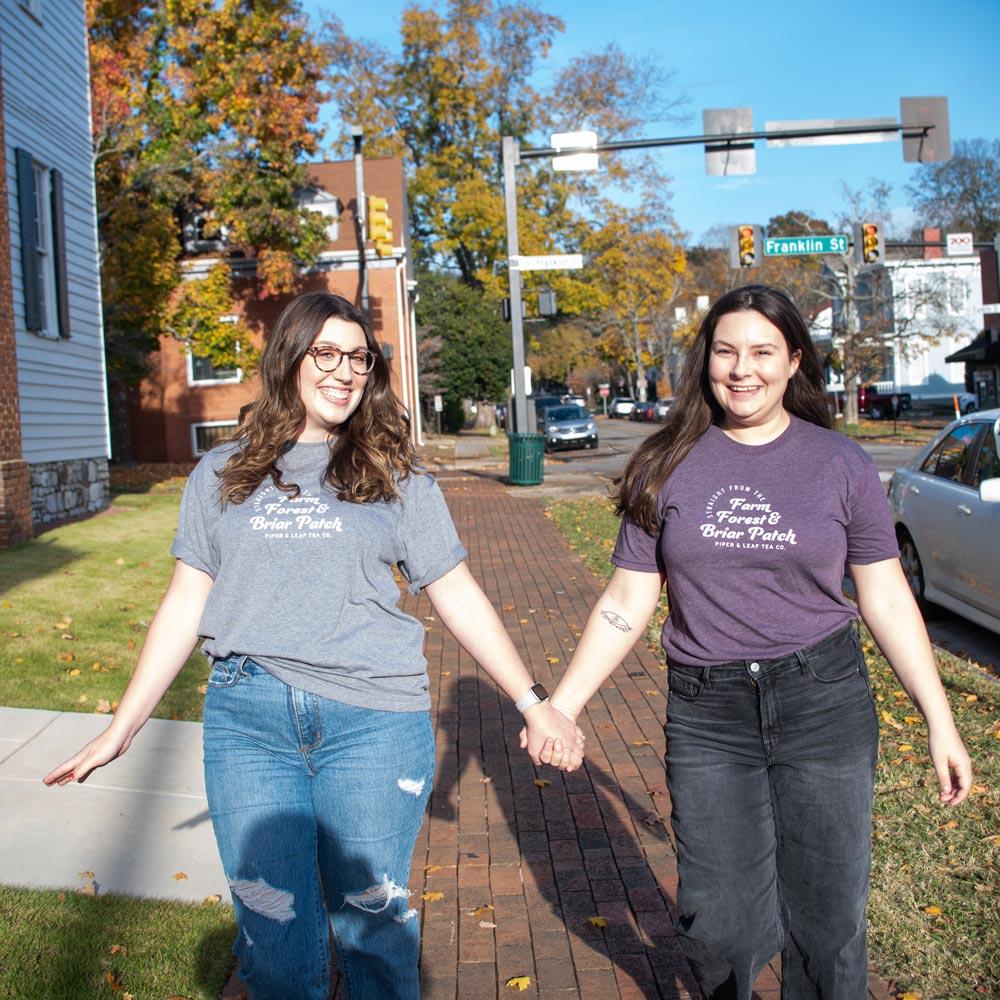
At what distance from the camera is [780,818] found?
2824mm

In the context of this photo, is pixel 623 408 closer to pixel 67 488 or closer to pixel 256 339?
pixel 256 339

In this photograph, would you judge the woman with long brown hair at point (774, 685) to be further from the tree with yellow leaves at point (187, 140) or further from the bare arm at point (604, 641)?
the tree with yellow leaves at point (187, 140)

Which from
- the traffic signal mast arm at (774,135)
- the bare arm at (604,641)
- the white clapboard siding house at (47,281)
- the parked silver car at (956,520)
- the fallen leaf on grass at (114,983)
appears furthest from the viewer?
the traffic signal mast arm at (774,135)

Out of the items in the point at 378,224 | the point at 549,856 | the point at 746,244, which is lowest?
the point at 549,856

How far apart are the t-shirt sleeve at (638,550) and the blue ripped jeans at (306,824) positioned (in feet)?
2.39

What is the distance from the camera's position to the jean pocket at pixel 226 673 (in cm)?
265

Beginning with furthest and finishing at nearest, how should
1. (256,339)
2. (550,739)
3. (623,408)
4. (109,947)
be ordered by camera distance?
(623,408) → (256,339) → (109,947) → (550,739)

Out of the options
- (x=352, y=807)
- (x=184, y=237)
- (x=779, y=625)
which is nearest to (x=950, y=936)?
(x=779, y=625)

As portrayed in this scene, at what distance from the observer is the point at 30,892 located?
411 cm

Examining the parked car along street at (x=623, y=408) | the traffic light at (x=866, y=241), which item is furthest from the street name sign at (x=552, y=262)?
the parked car along street at (x=623, y=408)

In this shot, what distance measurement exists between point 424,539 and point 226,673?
1.84 feet

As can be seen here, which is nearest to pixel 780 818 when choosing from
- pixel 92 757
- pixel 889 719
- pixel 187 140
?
pixel 92 757

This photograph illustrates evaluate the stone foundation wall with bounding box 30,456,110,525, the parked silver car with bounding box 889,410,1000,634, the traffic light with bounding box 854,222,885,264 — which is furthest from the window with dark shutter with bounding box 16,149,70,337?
the traffic light with bounding box 854,222,885,264

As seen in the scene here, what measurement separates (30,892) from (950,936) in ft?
10.4
